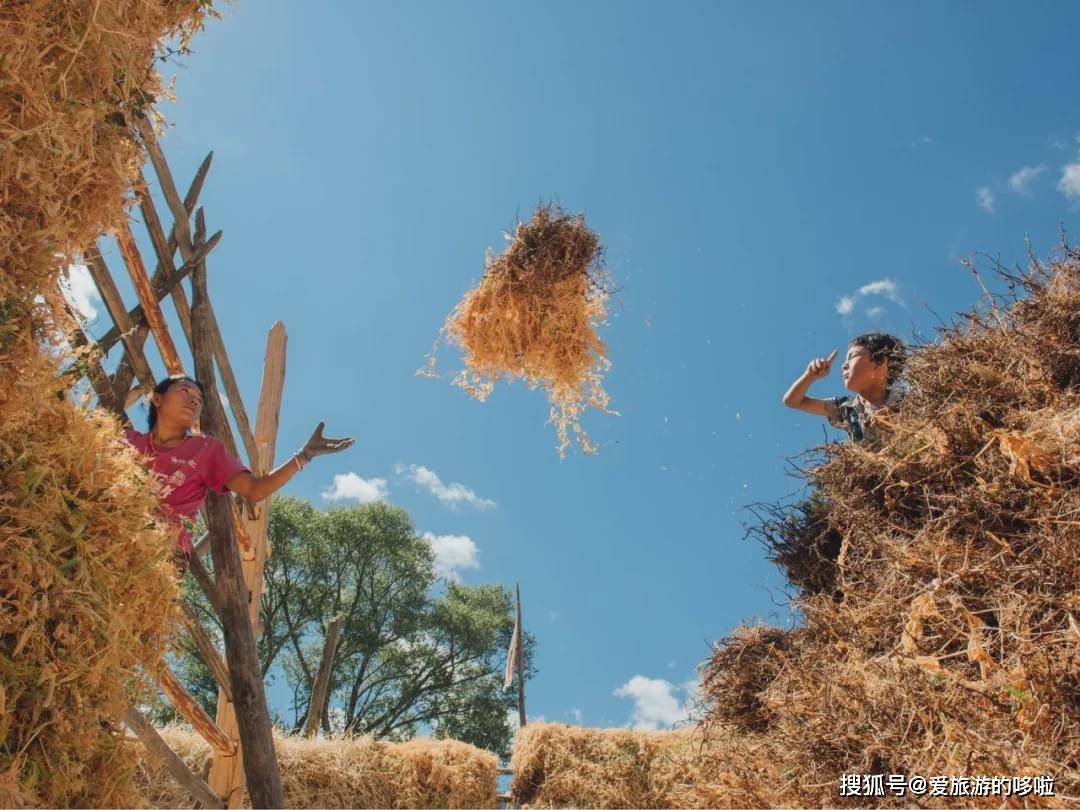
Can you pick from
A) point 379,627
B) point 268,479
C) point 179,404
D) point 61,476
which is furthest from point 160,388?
point 379,627

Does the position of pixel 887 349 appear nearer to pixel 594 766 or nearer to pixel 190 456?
pixel 190 456

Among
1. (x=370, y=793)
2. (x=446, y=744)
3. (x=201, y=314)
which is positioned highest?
(x=201, y=314)

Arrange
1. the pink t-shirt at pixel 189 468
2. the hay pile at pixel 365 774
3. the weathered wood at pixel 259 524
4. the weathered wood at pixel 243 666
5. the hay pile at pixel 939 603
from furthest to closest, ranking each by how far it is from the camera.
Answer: the hay pile at pixel 365 774
the weathered wood at pixel 259 524
the weathered wood at pixel 243 666
the pink t-shirt at pixel 189 468
the hay pile at pixel 939 603

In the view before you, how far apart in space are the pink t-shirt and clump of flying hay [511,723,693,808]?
6.84 m

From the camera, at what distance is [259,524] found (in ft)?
17.7

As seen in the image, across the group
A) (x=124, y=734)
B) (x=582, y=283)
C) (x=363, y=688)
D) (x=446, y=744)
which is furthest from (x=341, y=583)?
(x=124, y=734)

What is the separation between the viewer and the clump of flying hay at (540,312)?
5.35 m

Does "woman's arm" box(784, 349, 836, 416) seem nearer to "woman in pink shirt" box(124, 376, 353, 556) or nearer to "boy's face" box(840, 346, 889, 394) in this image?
"boy's face" box(840, 346, 889, 394)

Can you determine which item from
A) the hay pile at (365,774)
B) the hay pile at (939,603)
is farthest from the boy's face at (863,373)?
the hay pile at (365,774)

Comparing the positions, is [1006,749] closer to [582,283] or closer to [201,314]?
[582,283]

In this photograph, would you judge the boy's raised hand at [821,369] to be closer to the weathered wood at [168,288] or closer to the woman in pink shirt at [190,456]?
the woman in pink shirt at [190,456]

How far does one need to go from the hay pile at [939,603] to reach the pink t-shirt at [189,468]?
2541 millimetres

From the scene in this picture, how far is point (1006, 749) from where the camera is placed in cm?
213

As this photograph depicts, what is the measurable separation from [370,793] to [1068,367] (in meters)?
7.54
